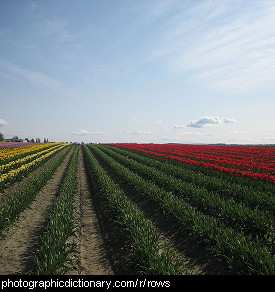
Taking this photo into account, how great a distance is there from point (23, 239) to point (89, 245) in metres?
2.27

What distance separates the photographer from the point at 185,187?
1097 cm

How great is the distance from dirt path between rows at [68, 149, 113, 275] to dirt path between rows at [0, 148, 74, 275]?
1374 mm

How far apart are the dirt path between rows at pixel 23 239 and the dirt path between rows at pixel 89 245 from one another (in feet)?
4.51

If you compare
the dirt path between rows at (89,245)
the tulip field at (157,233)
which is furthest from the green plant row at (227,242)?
the dirt path between rows at (89,245)

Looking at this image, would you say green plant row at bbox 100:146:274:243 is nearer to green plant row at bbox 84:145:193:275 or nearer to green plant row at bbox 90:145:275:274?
green plant row at bbox 90:145:275:274

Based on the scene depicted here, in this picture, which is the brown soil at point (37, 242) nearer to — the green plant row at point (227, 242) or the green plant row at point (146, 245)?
the green plant row at point (146, 245)

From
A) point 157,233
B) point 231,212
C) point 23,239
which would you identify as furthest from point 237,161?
point 23,239

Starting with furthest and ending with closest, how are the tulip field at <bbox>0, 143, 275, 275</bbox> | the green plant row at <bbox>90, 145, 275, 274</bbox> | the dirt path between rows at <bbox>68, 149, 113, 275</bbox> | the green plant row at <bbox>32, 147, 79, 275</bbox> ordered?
the dirt path between rows at <bbox>68, 149, 113, 275</bbox> < the tulip field at <bbox>0, 143, 275, 275</bbox> < the green plant row at <bbox>32, 147, 79, 275</bbox> < the green plant row at <bbox>90, 145, 275, 274</bbox>

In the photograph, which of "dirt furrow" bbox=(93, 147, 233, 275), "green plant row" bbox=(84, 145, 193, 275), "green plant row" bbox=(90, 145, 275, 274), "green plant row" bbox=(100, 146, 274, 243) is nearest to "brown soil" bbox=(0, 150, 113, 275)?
"green plant row" bbox=(84, 145, 193, 275)

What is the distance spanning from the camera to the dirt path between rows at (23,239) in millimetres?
5277

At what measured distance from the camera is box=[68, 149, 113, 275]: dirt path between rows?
540 centimetres

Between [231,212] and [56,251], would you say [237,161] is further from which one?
[56,251]
